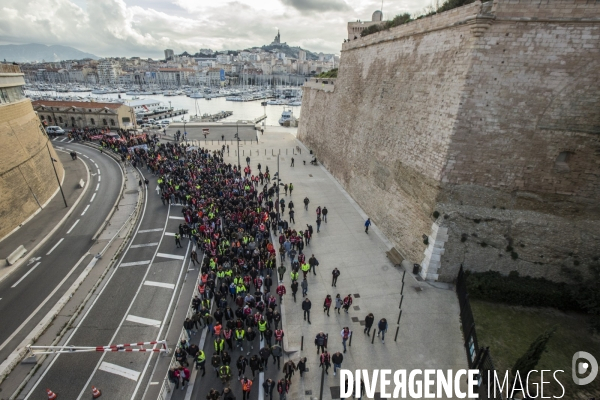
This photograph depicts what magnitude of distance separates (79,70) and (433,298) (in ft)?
796

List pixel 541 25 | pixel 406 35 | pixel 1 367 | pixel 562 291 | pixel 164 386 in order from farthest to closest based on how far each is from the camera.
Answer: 1. pixel 406 35
2. pixel 562 291
3. pixel 541 25
4. pixel 1 367
5. pixel 164 386

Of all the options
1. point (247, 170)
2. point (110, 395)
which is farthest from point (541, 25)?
point (247, 170)

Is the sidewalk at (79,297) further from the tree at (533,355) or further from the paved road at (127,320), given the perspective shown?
the tree at (533,355)

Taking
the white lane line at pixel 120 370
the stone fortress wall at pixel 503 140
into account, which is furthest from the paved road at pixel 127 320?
the stone fortress wall at pixel 503 140

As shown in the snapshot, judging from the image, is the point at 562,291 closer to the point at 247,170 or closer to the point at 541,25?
the point at 541,25

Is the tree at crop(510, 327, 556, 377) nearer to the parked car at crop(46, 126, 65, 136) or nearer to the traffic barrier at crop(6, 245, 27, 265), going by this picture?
the traffic barrier at crop(6, 245, 27, 265)

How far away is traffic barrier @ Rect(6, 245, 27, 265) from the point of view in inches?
656

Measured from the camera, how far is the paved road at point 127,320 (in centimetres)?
1035

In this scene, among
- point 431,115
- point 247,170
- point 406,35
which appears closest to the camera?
point 431,115

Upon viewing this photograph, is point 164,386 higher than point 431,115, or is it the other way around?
point 431,115

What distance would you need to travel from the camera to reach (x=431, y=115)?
1549 cm

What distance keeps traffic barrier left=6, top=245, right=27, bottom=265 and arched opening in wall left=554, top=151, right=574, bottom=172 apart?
1040 inches

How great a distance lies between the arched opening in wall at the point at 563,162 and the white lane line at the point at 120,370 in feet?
59.1

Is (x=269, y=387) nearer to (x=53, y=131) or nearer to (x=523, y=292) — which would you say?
(x=523, y=292)
